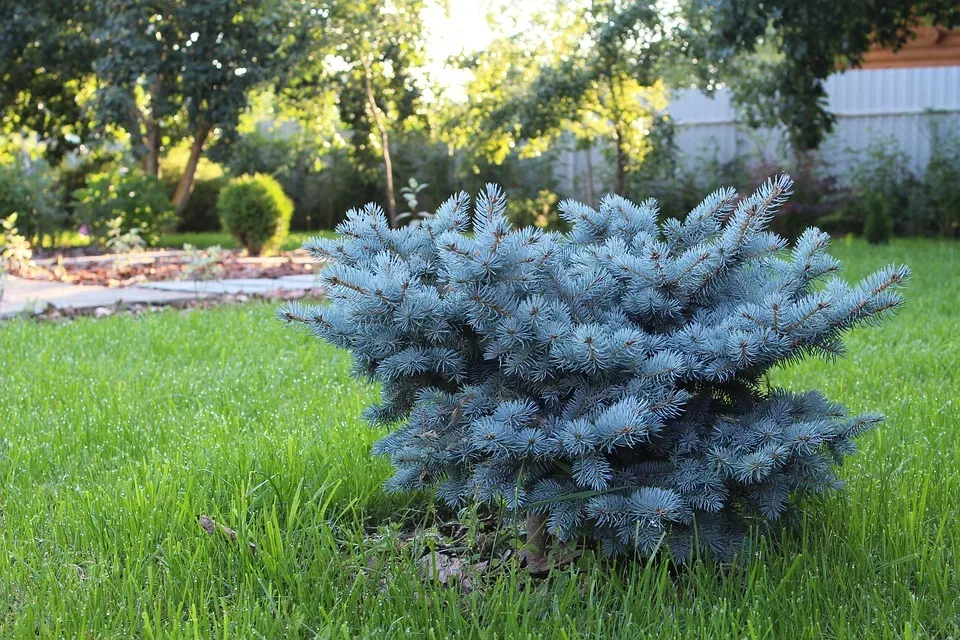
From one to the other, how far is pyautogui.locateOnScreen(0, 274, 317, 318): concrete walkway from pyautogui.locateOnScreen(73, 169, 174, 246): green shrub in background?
343 cm

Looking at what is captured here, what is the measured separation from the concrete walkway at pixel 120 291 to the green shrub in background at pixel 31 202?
12.5ft

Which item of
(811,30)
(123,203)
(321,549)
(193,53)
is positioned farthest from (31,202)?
(321,549)

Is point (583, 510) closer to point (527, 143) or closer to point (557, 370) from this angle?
point (557, 370)

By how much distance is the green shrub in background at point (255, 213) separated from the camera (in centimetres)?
1088

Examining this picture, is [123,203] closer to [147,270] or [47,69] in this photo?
[147,270]

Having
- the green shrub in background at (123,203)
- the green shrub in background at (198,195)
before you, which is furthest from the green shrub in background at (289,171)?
the green shrub in background at (123,203)

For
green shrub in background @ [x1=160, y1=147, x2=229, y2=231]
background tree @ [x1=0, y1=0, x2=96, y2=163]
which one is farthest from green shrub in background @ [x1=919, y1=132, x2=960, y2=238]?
green shrub in background @ [x1=160, y1=147, x2=229, y2=231]

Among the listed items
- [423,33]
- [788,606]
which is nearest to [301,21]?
[423,33]

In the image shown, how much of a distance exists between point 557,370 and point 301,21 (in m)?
10.5

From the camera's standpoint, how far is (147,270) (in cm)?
908

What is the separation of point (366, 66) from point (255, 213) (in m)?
2.31

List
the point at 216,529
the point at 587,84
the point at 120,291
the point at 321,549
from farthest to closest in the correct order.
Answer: the point at 587,84 → the point at 120,291 → the point at 216,529 → the point at 321,549

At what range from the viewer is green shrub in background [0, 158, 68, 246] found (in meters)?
11.6

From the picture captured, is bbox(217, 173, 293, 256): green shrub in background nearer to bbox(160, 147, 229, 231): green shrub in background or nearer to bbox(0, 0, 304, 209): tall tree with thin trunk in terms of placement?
bbox(0, 0, 304, 209): tall tree with thin trunk
